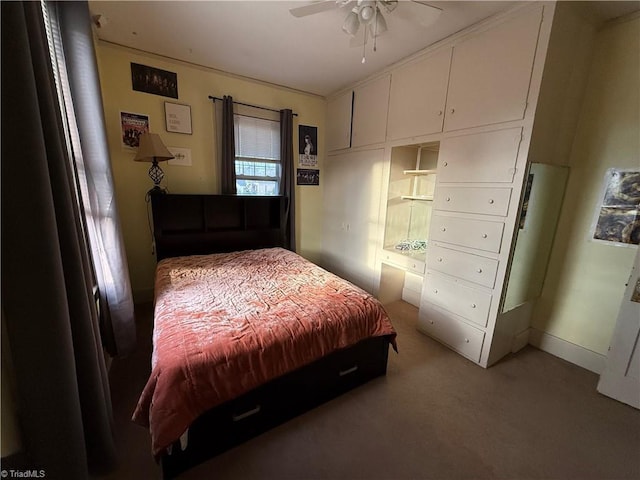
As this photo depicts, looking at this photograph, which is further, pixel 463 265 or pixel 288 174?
pixel 288 174

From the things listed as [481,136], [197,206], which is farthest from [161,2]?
[481,136]

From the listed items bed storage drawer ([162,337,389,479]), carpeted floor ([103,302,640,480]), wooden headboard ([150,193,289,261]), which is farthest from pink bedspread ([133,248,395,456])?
wooden headboard ([150,193,289,261])

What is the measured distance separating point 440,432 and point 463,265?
49.7 inches

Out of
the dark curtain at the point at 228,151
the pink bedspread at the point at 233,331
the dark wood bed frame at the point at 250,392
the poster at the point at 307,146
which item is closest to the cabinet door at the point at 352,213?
the poster at the point at 307,146

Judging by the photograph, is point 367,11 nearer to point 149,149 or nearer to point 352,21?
point 352,21

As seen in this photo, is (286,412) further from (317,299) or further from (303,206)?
(303,206)

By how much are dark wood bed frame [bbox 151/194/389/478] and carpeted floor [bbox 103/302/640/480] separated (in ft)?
0.27

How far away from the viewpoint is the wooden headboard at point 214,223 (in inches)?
112

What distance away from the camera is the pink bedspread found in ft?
3.77

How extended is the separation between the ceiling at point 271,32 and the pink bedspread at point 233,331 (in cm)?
201

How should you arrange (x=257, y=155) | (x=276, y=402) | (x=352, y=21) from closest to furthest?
1. (x=276, y=402)
2. (x=352, y=21)
3. (x=257, y=155)

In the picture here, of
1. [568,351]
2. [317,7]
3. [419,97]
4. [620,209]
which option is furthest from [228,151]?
[568,351]

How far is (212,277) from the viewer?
Answer: 219cm

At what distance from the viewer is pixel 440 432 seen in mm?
1537
